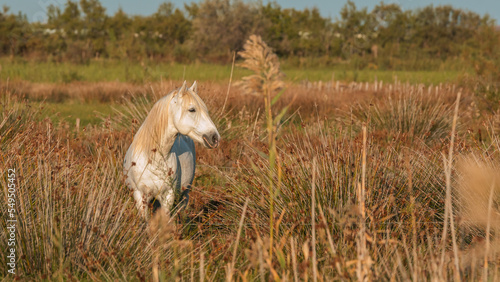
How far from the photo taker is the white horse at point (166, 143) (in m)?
3.96

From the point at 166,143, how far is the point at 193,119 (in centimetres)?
38

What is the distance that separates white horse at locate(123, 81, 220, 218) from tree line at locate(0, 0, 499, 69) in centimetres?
3420

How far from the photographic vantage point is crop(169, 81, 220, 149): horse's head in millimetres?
3904

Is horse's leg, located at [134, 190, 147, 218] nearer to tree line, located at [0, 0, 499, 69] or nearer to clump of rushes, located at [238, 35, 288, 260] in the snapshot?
clump of rushes, located at [238, 35, 288, 260]

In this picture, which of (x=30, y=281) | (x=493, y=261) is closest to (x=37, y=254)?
(x=30, y=281)

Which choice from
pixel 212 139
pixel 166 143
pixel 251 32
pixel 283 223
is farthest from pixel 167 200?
pixel 251 32

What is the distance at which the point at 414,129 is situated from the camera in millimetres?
8938

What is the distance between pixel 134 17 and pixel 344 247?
65.2 meters

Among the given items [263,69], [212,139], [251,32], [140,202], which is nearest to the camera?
[263,69]

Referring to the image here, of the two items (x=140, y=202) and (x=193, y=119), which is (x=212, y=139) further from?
(x=140, y=202)

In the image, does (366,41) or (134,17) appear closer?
(366,41)

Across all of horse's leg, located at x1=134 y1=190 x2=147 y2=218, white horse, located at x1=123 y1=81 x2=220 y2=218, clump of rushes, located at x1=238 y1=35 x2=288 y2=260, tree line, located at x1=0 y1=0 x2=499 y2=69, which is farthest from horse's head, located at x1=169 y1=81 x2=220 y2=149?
tree line, located at x1=0 y1=0 x2=499 y2=69

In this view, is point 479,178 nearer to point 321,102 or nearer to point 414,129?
point 414,129

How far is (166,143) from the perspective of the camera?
4203 mm
